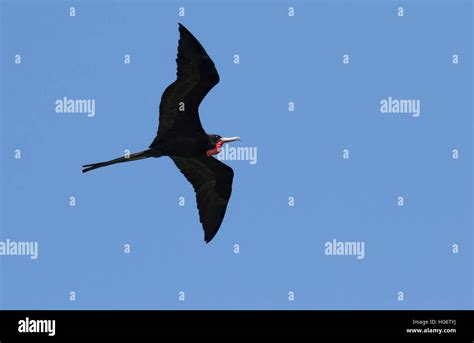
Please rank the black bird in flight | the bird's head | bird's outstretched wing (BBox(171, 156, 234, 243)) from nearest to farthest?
the black bird in flight → the bird's head → bird's outstretched wing (BBox(171, 156, 234, 243))

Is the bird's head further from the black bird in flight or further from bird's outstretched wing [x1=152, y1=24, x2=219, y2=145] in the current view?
bird's outstretched wing [x1=152, y1=24, x2=219, y2=145]

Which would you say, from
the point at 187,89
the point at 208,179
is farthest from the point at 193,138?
the point at 208,179

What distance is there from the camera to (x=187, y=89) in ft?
49.3

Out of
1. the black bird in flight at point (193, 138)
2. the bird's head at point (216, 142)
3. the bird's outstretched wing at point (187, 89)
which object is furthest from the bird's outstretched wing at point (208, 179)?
the bird's outstretched wing at point (187, 89)

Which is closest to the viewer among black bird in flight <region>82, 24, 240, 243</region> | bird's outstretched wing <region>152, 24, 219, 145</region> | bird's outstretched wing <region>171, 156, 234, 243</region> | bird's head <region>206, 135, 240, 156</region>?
bird's outstretched wing <region>152, 24, 219, 145</region>

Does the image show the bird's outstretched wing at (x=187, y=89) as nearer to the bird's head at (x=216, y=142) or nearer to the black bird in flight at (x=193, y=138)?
the black bird in flight at (x=193, y=138)

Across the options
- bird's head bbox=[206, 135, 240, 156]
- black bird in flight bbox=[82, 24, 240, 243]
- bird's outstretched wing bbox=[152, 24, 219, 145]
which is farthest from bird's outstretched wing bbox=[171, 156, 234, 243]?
bird's outstretched wing bbox=[152, 24, 219, 145]

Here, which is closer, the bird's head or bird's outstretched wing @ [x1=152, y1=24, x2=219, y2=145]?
bird's outstretched wing @ [x1=152, y1=24, x2=219, y2=145]

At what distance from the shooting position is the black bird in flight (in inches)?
582

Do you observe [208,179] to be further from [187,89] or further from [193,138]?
[187,89]

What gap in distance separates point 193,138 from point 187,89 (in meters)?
0.82
